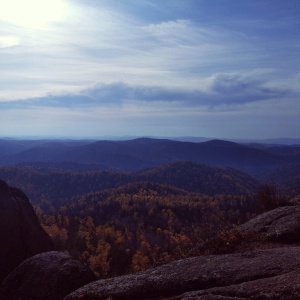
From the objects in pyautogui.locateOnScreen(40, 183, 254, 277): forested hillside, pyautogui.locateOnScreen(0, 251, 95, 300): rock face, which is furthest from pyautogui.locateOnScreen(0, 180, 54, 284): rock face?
pyautogui.locateOnScreen(40, 183, 254, 277): forested hillside

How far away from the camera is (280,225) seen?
71.2 feet

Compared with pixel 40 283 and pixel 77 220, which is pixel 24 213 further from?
pixel 77 220

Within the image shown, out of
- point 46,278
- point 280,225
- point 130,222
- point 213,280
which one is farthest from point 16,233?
point 130,222

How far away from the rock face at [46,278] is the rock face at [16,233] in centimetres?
850

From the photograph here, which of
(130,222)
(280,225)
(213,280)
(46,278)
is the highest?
(280,225)

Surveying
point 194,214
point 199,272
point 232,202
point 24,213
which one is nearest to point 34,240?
point 24,213

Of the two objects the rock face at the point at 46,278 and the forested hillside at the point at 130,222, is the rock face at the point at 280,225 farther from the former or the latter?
the forested hillside at the point at 130,222

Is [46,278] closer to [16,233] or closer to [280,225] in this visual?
[280,225]

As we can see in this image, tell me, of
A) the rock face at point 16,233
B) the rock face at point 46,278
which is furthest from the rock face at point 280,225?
the rock face at point 16,233

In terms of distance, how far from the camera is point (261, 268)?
46.9 feet

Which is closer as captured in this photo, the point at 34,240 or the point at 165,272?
the point at 165,272

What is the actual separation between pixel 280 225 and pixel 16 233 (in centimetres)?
2015

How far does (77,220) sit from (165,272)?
120 m

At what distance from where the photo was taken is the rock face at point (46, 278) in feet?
64.1
